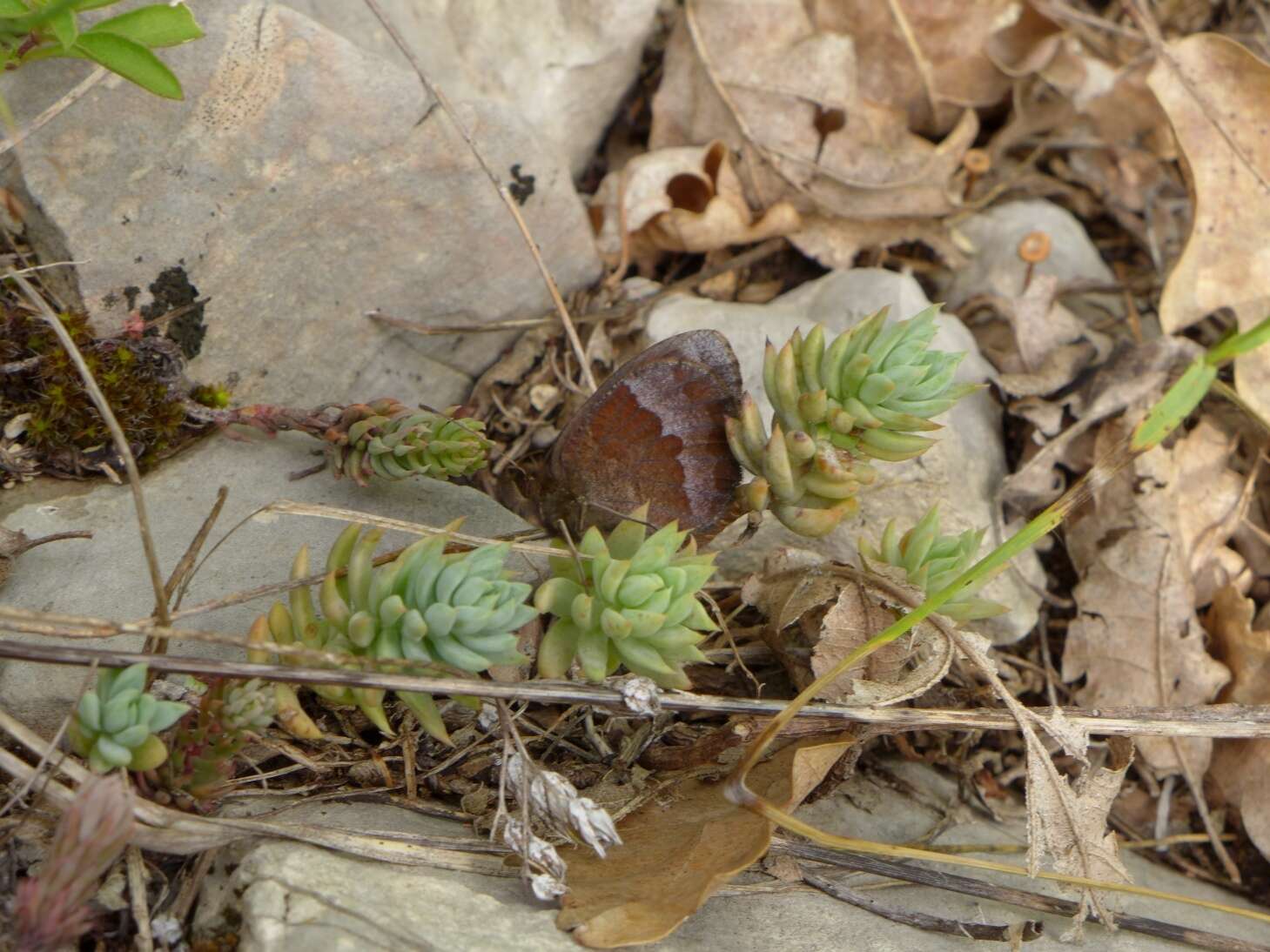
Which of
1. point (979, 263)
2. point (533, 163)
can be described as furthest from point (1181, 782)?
point (533, 163)

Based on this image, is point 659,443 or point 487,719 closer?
point 487,719

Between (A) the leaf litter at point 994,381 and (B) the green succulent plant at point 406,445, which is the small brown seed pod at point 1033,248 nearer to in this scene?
(A) the leaf litter at point 994,381

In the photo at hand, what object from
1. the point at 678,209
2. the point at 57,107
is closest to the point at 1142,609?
the point at 678,209

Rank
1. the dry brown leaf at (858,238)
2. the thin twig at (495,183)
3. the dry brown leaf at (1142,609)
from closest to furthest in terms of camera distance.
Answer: the thin twig at (495,183) → the dry brown leaf at (1142,609) → the dry brown leaf at (858,238)

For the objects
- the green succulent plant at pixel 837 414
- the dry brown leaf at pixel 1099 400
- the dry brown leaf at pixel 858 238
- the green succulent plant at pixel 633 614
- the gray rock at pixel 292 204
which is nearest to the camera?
the green succulent plant at pixel 633 614

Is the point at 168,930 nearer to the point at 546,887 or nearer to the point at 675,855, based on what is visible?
the point at 546,887

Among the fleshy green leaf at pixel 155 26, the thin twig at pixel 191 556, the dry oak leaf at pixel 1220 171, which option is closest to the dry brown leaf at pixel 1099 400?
the dry oak leaf at pixel 1220 171
